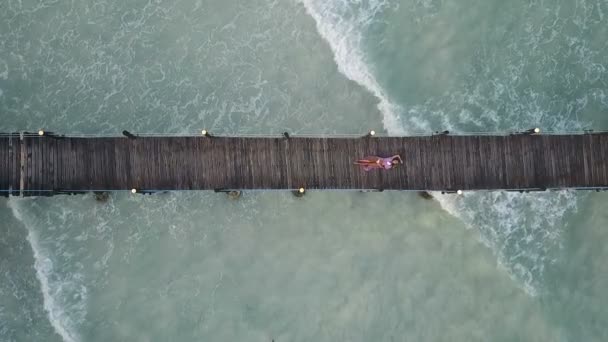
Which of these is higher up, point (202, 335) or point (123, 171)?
point (123, 171)

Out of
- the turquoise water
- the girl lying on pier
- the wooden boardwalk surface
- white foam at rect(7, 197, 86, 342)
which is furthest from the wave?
white foam at rect(7, 197, 86, 342)

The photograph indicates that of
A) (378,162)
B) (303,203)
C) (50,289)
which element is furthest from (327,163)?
(50,289)

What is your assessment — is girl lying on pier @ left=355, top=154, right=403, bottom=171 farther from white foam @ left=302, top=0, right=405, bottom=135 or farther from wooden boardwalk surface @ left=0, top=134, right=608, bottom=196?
white foam @ left=302, top=0, right=405, bottom=135

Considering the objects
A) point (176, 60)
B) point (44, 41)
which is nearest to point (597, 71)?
point (176, 60)

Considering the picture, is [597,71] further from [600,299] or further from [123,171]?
[123,171]

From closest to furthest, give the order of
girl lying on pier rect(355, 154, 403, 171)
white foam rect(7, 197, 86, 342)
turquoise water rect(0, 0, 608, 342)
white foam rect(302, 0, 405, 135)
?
girl lying on pier rect(355, 154, 403, 171), white foam rect(7, 197, 86, 342), turquoise water rect(0, 0, 608, 342), white foam rect(302, 0, 405, 135)
